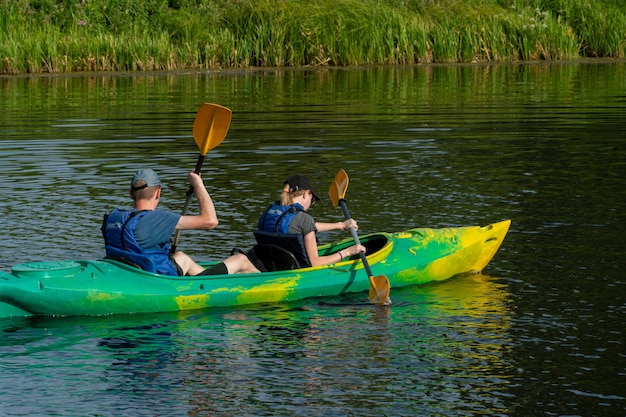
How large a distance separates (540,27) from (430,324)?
25.0 metres

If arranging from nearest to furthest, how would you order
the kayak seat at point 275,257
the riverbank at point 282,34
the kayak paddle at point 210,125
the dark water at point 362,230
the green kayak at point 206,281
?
the dark water at point 362,230
the green kayak at point 206,281
the kayak seat at point 275,257
the kayak paddle at point 210,125
the riverbank at point 282,34

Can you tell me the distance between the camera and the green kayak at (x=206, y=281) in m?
9.03

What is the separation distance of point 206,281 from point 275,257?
0.73 meters

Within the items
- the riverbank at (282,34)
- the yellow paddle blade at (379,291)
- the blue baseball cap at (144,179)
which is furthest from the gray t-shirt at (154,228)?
the riverbank at (282,34)

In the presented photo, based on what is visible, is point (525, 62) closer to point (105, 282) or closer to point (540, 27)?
point (540, 27)

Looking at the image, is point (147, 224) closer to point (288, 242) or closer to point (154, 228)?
point (154, 228)

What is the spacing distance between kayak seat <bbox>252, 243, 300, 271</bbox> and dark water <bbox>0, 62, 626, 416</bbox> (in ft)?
1.31

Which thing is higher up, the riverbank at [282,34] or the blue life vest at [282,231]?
the riverbank at [282,34]

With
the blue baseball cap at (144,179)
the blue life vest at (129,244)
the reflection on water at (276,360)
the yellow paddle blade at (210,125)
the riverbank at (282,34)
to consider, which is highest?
the riverbank at (282,34)

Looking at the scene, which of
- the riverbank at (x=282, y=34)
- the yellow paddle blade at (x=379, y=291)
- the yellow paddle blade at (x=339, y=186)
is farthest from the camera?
the riverbank at (x=282, y=34)

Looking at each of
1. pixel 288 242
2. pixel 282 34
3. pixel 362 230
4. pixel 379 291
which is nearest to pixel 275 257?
pixel 288 242

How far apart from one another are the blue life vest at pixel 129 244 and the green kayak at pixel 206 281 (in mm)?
108

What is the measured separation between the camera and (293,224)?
972cm

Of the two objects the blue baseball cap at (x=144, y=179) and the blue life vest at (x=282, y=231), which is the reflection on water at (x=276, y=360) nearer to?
the blue life vest at (x=282, y=231)
